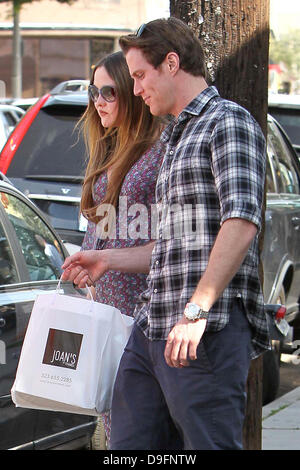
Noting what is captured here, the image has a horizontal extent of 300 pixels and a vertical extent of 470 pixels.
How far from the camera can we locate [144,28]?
302 cm

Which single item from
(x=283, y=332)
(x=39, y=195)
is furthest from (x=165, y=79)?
(x=39, y=195)

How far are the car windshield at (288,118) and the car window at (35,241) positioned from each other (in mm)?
5569

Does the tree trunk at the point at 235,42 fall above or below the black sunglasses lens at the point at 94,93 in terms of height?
above

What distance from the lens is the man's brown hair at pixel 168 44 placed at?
2980mm

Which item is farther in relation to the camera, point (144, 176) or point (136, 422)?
point (144, 176)

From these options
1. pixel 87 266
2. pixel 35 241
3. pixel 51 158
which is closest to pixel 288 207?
pixel 51 158

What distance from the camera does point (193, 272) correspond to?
284 centimetres

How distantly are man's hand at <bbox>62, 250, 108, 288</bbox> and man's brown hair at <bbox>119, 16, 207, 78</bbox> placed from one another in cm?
68

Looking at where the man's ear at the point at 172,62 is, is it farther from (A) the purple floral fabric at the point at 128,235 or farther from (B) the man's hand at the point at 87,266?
(B) the man's hand at the point at 87,266

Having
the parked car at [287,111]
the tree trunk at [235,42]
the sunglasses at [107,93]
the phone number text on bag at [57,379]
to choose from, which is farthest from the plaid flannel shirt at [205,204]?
the parked car at [287,111]

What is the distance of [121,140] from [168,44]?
597 mm
